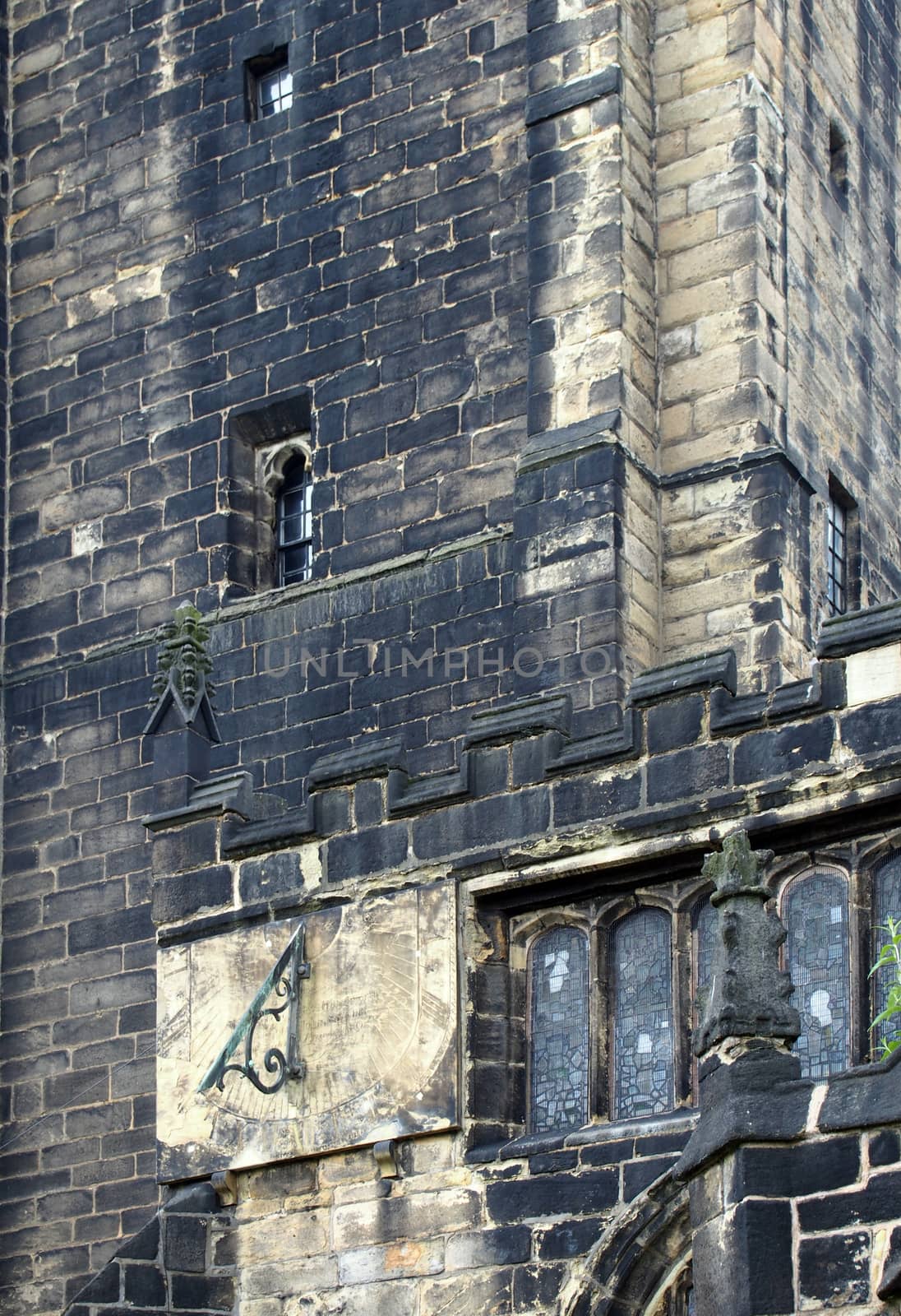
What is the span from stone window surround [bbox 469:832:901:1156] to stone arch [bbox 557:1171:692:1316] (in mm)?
547

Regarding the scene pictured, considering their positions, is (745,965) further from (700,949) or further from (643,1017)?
(643,1017)

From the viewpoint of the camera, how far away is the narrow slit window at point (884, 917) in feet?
55.7

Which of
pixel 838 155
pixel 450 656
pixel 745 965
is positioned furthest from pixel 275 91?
pixel 745 965

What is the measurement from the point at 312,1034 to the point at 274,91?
936cm

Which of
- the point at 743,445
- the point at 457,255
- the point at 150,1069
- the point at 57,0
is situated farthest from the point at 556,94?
the point at 150,1069

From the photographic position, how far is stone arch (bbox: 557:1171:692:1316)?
55.3ft

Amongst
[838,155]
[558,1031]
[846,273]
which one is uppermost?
[838,155]

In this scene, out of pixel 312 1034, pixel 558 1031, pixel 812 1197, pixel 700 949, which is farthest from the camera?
pixel 312 1034

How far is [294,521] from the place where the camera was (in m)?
24.5

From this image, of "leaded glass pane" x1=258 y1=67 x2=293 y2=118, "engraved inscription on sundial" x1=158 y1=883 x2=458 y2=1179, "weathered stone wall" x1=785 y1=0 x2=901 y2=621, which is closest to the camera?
"engraved inscription on sundial" x1=158 y1=883 x2=458 y2=1179

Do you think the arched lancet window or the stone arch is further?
the arched lancet window

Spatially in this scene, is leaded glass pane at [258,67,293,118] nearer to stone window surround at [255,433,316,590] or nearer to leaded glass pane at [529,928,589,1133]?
stone window surround at [255,433,316,590]

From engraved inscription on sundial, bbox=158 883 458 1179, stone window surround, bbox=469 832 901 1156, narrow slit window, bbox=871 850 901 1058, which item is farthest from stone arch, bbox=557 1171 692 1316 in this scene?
engraved inscription on sundial, bbox=158 883 458 1179

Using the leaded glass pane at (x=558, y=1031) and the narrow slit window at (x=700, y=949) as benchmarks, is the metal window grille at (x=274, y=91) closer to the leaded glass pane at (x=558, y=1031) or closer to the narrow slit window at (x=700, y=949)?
the leaded glass pane at (x=558, y=1031)
